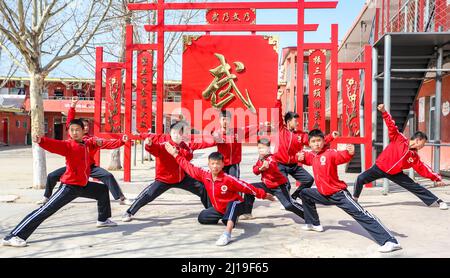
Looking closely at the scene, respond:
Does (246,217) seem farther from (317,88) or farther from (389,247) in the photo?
(317,88)

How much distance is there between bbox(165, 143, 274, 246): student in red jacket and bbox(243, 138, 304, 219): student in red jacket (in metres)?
0.47

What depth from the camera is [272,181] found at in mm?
5457

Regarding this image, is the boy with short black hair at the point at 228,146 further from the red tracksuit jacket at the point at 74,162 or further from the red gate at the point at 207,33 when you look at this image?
the red gate at the point at 207,33

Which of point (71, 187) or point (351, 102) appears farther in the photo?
point (351, 102)

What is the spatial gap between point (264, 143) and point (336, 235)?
1460 mm

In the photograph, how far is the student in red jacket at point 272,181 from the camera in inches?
210

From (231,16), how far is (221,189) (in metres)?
4.54

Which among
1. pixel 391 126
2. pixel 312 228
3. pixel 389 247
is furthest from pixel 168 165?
pixel 391 126

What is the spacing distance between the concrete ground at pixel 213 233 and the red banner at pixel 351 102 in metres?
1.65

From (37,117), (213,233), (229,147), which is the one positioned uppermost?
(37,117)

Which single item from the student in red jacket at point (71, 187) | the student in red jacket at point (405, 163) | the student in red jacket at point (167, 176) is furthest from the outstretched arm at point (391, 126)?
the student in red jacket at point (71, 187)

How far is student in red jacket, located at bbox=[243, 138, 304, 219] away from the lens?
5344 millimetres

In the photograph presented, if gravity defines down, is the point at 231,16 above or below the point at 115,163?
above
